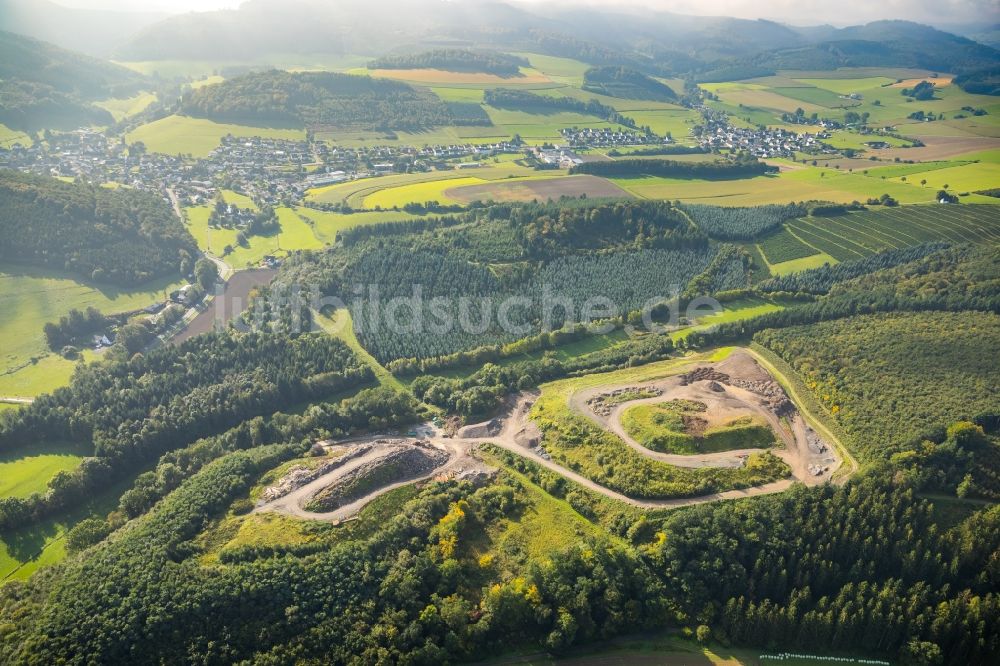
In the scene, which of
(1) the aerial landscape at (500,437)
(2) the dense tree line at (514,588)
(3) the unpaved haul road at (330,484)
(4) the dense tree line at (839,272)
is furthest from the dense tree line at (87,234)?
(4) the dense tree line at (839,272)

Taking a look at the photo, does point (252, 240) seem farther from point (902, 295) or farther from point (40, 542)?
point (902, 295)

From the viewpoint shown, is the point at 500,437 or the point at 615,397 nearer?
the point at 500,437

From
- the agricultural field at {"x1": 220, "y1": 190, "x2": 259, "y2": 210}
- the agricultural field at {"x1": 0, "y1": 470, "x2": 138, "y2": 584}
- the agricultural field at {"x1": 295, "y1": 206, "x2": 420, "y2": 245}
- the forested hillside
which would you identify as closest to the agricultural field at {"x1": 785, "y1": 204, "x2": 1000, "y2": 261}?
the forested hillside

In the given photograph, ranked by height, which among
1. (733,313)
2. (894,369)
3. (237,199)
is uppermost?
(237,199)

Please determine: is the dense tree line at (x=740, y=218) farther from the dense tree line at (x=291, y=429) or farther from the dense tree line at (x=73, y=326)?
the dense tree line at (x=73, y=326)

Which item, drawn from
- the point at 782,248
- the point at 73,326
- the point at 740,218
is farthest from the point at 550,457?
the point at 740,218

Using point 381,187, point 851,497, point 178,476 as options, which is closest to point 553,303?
point 851,497

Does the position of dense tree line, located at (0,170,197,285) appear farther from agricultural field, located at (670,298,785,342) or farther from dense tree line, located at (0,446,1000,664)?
agricultural field, located at (670,298,785,342)

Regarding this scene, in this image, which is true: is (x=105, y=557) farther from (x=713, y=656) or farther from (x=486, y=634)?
(x=713, y=656)
